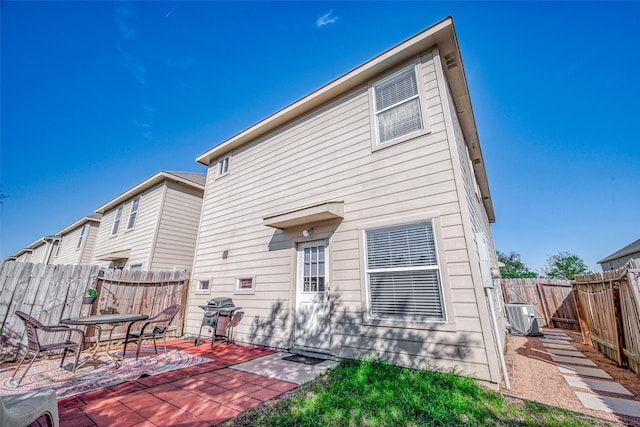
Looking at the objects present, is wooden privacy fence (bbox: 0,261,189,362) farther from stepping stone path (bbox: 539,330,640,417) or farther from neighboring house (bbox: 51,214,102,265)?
neighboring house (bbox: 51,214,102,265)

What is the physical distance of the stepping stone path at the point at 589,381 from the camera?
9.23ft

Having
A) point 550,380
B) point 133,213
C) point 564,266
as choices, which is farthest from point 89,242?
point 564,266

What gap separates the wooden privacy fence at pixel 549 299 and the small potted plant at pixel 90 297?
14.5 meters

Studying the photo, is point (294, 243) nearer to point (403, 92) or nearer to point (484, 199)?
point (403, 92)

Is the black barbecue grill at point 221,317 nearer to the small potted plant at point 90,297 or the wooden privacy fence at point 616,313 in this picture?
the small potted plant at point 90,297

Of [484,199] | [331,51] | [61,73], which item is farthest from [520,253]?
[61,73]

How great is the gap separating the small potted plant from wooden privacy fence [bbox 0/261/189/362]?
180 millimetres

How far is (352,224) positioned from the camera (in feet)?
16.3

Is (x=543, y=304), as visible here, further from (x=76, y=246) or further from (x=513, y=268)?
(x=513, y=268)

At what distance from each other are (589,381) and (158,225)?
1236cm

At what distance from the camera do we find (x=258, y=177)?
7.29m

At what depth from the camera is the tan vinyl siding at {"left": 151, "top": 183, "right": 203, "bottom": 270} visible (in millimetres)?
9781

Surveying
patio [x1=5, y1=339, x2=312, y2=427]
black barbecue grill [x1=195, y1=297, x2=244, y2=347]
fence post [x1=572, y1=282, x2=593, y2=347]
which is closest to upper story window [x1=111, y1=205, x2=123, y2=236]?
black barbecue grill [x1=195, y1=297, x2=244, y2=347]

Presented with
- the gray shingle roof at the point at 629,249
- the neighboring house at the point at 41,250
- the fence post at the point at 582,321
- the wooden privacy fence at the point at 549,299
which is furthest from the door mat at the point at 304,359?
the neighboring house at the point at 41,250
